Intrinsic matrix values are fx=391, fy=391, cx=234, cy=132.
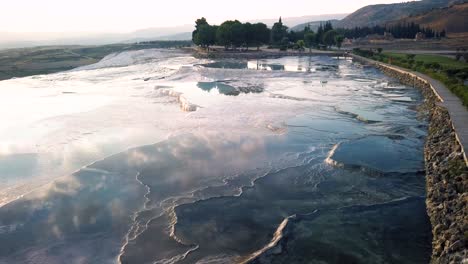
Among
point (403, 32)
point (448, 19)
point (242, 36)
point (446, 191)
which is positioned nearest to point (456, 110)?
point (446, 191)

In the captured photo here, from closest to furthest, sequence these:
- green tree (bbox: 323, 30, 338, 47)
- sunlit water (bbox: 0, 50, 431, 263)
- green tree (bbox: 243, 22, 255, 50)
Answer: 1. sunlit water (bbox: 0, 50, 431, 263)
2. green tree (bbox: 243, 22, 255, 50)
3. green tree (bbox: 323, 30, 338, 47)

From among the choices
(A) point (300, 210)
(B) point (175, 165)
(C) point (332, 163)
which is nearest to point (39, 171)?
(B) point (175, 165)

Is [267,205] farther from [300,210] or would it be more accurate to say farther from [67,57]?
[67,57]

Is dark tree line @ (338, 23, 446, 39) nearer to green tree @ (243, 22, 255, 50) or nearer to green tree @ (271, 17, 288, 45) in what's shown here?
green tree @ (271, 17, 288, 45)

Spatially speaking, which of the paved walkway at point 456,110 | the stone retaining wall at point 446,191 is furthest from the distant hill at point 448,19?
the stone retaining wall at point 446,191

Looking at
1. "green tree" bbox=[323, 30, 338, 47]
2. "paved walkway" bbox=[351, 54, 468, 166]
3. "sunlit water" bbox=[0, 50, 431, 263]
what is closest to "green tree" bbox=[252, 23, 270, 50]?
"green tree" bbox=[323, 30, 338, 47]

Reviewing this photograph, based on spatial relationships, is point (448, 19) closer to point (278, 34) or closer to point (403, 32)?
point (403, 32)
